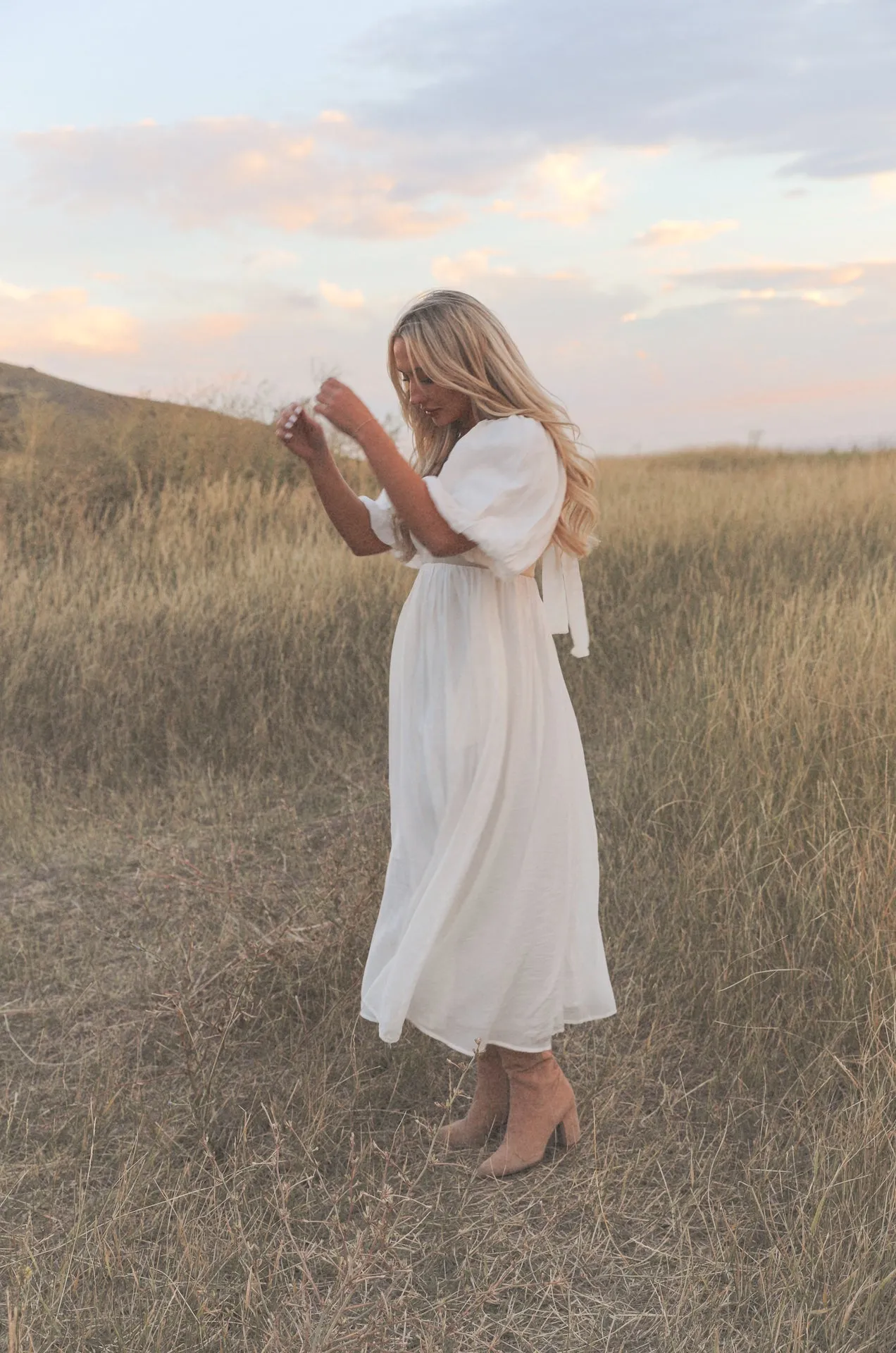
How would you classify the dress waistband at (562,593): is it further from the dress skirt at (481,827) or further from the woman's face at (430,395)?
the woman's face at (430,395)

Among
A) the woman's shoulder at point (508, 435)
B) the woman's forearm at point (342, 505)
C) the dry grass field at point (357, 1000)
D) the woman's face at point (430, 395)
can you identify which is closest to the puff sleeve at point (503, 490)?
the woman's shoulder at point (508, 435)

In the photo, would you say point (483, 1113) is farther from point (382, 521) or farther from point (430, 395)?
point (430, 395)

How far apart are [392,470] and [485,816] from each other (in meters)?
0.70

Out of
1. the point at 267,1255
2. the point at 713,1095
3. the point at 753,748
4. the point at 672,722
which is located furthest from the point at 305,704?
the point at 267,1255

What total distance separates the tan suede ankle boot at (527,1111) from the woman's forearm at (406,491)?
113cm

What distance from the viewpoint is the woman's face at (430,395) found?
90.7 inches

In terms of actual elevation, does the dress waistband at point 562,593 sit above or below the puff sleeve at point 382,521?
below

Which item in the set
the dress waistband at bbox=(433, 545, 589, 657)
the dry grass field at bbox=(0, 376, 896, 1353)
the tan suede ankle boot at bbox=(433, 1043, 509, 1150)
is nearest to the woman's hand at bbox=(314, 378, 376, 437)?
the dress waistband at bbox=(433, 545, 589, 657)

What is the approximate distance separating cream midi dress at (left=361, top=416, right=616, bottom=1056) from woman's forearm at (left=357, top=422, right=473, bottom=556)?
11cm

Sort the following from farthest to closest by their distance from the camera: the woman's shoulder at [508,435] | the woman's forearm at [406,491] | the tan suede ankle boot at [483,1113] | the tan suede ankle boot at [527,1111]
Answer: the tan suede ankle boot at [483,1113], the tan suede ankle boot at [527,1111], the woman's shoulder at [508,435], the woman's forearm at [406,491]

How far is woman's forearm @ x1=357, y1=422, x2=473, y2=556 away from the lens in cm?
205

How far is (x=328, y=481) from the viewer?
93.2 inches

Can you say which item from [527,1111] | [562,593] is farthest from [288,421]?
[527,1111]

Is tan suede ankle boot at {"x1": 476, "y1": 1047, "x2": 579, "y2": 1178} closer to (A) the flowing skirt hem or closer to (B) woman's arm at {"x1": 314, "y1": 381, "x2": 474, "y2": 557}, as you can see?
(A) the flowing skirt hem
